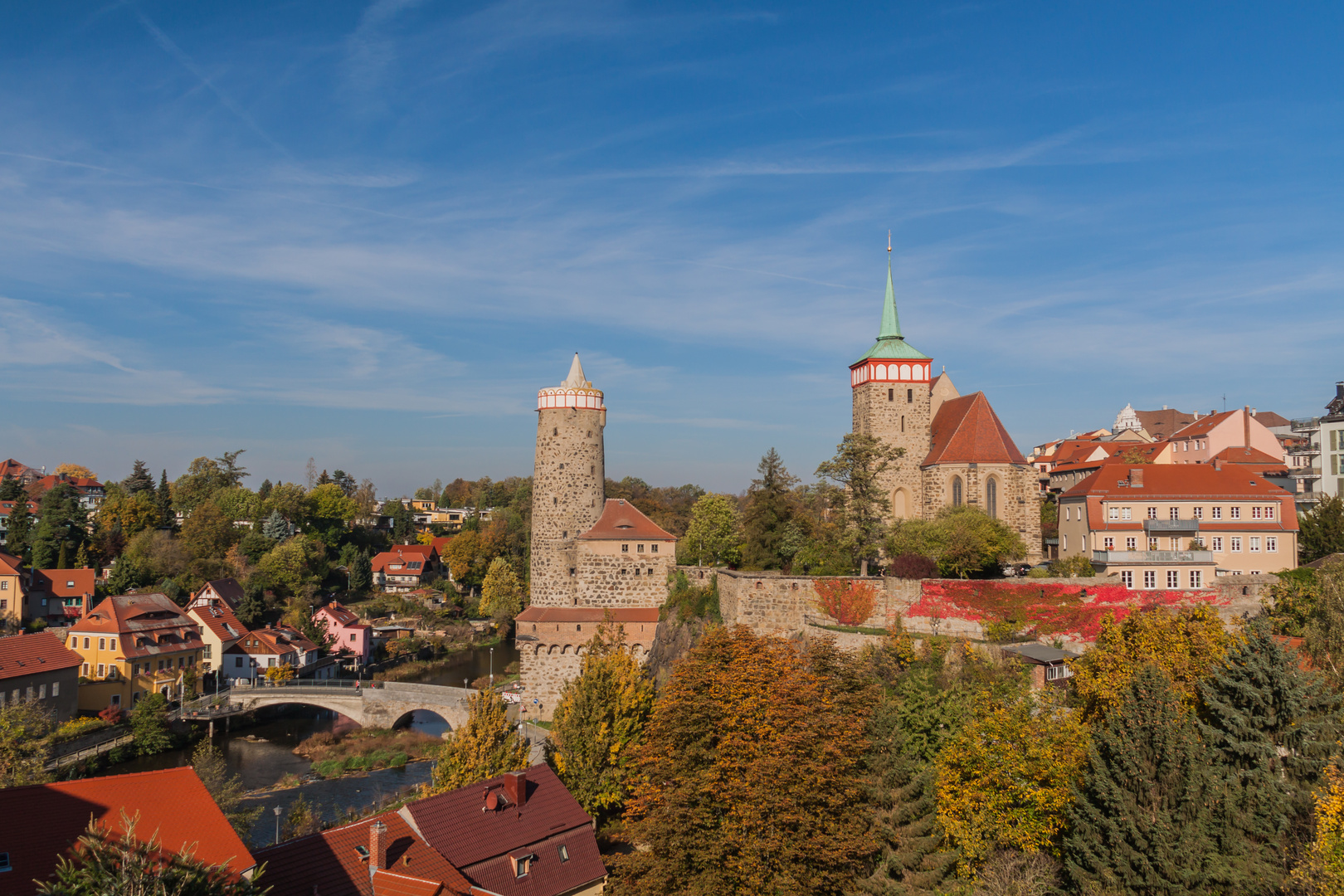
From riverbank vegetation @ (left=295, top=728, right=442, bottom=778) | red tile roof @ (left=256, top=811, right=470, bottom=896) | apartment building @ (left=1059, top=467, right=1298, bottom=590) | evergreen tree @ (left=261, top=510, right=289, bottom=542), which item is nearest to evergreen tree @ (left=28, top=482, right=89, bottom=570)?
evergreen tree @ (left=261, top=510, right=289, bottom=542)

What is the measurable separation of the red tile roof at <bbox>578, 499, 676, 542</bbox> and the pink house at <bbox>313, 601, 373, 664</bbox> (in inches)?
1183

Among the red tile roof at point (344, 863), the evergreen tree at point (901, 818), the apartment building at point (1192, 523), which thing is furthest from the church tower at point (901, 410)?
the red tile roof at point (344, 863)

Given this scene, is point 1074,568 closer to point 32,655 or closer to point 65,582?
point 32,655

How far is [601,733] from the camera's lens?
29.6m

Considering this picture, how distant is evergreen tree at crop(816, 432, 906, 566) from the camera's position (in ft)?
127

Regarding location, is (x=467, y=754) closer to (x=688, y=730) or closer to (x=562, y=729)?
(x=562, y=729)

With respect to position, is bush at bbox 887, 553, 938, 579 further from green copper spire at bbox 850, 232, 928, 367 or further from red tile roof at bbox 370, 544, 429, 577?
red tile roof at bbox 370, 544, 429, 577

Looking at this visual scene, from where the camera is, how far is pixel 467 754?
28.3 meters

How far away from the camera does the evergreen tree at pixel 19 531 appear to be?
71.6 metres

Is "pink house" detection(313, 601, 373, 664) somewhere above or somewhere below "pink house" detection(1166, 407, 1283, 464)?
below

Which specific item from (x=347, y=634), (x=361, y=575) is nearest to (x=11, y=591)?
(x=347, y=634)

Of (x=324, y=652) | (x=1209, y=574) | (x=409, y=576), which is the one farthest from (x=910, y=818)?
(x=409, y=576)

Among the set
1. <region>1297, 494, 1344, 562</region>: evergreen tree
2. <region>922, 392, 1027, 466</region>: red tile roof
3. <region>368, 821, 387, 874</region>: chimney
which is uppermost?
<region>922, 392, 1027, 466</region>: red tile roof

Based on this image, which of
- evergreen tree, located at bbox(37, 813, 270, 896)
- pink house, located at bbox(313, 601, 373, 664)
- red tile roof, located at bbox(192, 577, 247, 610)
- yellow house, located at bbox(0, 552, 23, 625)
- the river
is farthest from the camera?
pink house, located at bbox(313, 601, 373, 664)
